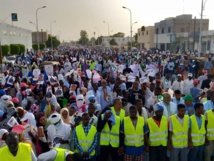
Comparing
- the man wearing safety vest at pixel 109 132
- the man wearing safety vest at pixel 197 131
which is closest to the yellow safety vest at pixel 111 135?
the man wearing safety vest at pixel 109 132

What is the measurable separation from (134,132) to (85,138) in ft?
2.96

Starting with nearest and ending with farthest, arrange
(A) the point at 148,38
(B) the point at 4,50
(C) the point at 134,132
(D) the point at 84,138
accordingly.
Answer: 1. (D) the point at 84,138
2. (C) the point at 134,132
3. (B) the point at 4,50
4. (A) the point at 148,38

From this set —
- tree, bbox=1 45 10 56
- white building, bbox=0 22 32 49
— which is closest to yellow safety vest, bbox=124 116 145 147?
tree, bbox=1 45 10 56

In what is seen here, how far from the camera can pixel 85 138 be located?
4520 millimetres

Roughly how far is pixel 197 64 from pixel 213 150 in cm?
1303

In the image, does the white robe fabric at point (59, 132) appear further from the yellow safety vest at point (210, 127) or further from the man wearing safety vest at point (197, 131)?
the yellow safety vest at point (210, 127)

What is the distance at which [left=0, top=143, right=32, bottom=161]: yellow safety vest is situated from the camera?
3465mm

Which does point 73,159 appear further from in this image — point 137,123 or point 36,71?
point 36,71

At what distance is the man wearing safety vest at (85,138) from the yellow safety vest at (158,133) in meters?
1.06

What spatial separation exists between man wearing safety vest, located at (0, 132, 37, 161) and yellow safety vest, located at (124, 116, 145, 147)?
1881 millimetres

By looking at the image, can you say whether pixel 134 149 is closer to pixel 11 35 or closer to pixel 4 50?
pixel 4 50

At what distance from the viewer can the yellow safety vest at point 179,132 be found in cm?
492

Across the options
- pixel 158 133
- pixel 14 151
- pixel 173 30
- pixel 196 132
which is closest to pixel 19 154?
pixel 14 151

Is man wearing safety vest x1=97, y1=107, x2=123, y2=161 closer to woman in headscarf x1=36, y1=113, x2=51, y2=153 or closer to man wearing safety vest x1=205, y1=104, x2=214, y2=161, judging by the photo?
woman in headscarf x1=36, y1=113, x2=51, y2=153
